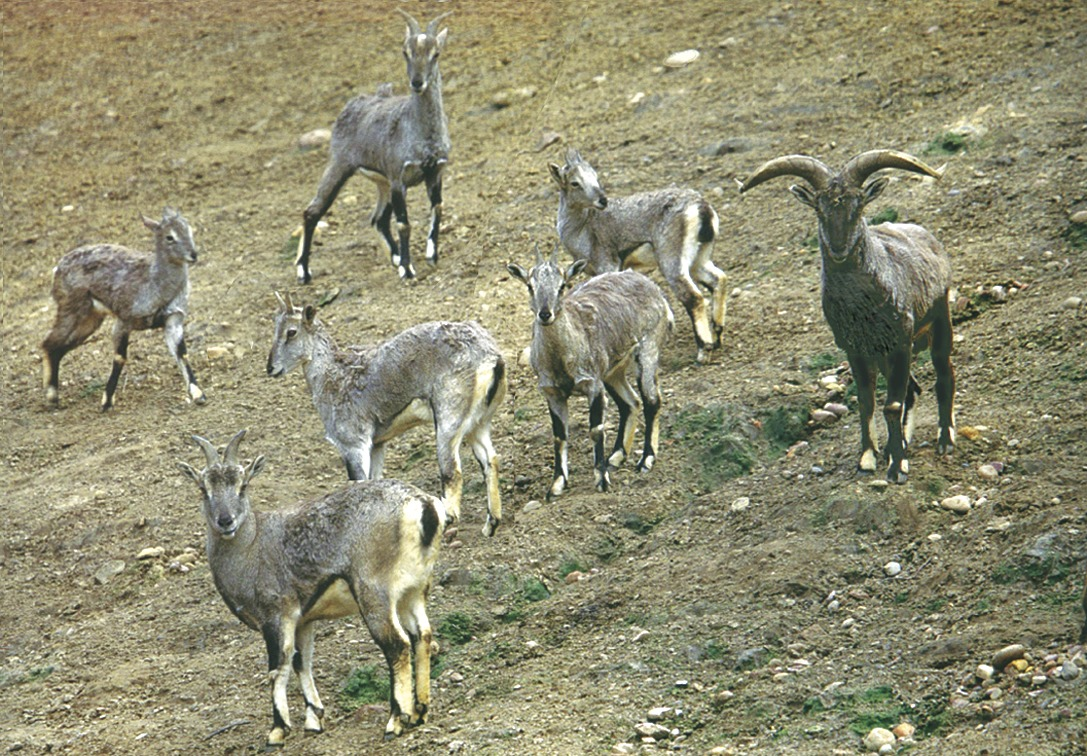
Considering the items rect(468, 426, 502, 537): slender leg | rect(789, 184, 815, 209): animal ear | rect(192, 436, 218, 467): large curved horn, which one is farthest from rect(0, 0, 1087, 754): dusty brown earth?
rect(789, 184, 815, 209): animal ear

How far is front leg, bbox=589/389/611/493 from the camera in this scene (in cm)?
1120

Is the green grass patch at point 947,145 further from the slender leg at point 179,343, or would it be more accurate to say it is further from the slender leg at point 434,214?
the slender leg at point 179,343

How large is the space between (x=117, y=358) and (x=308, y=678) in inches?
258

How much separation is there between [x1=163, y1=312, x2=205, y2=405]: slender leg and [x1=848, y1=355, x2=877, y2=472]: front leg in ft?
22.8

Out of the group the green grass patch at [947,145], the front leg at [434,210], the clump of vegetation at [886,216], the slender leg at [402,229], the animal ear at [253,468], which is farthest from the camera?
the front leg at [434,210]

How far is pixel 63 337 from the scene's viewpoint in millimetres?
15180

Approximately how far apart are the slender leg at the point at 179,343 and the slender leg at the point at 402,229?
2.46 m

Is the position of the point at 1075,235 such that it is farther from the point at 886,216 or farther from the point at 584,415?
the point at 584,415

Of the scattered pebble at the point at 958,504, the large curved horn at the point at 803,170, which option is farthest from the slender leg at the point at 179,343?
the scattered pebble at the point at 958,504

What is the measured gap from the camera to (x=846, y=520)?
9.66m

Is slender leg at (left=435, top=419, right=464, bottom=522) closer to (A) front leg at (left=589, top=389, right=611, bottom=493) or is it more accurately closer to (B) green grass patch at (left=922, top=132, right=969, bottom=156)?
(A) front leg at (left=589, top=389, right=611, bottom=493)

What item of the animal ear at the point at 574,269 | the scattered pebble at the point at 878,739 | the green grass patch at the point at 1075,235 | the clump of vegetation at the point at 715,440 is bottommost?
the clump of vegetation at the point at 715,440

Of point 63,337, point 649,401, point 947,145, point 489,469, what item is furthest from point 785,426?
point 63,337

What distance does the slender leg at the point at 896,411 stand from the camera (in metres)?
9.73
